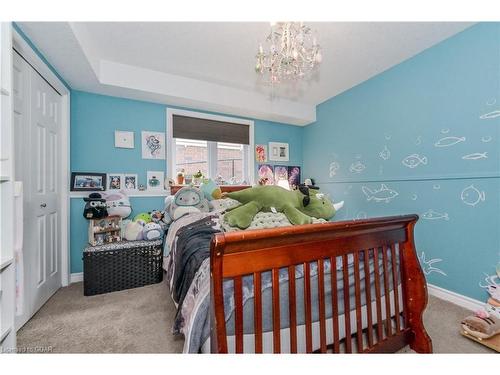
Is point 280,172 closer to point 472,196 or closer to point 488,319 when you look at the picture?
point 472,196

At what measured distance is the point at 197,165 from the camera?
3.16m

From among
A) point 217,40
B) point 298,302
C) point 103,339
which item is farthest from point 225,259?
point 217,40

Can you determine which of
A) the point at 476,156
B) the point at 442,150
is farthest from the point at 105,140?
the point at 476,156

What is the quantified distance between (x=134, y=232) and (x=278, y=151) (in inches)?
97.1

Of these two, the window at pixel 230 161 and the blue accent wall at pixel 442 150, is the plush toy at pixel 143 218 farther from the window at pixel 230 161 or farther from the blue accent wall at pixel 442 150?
the blue accent wall at pixel 442 150

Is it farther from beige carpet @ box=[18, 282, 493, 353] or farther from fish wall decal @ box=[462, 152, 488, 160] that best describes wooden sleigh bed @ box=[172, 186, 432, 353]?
fish wall decal @ box=[462, 152, 488, 160]

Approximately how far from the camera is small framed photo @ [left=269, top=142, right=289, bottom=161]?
359 centimetres

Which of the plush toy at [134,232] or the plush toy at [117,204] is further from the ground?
the plush toy at [117,204]

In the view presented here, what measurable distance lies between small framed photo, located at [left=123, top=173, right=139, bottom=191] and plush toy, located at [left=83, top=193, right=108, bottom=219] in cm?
36

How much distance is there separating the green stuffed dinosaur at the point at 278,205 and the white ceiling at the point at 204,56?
1458 millimetres

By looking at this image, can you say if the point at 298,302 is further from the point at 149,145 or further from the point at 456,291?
the point at 149,145

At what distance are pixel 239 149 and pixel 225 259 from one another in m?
2.81

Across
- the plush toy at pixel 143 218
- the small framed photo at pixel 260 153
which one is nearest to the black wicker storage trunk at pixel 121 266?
the plush toy at pixel 143 218

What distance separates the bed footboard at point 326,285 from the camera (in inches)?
31.5
